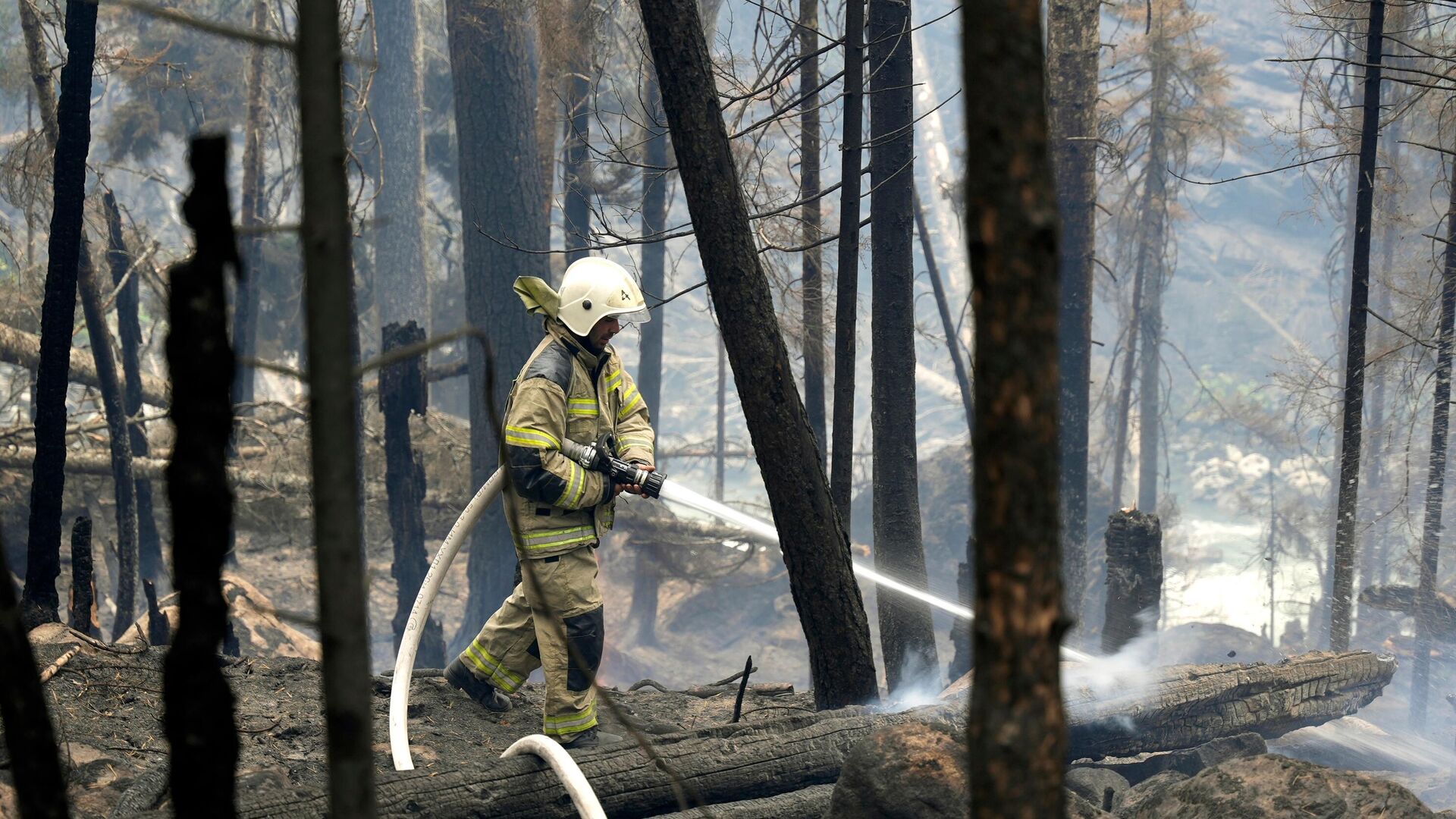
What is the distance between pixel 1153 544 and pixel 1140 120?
14213 millimetres

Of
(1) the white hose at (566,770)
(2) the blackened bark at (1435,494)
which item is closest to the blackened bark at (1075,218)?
(2) the blackened bark at (1435,494)

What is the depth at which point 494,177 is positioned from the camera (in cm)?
1396

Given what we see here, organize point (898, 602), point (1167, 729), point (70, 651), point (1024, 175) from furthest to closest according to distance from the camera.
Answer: point (898, 602) < point (1167, 729) < point (70, 651) < point (1024, 175)

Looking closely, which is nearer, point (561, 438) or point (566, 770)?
point (566, 770)

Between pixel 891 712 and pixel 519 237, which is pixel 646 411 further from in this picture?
pixel 519 237

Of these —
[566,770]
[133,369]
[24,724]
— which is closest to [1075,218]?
[566,770]

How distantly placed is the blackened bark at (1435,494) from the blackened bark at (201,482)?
32.3ft

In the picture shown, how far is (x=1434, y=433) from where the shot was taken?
11.2 meters

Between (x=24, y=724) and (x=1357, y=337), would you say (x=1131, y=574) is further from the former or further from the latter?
(x=24, y=724)

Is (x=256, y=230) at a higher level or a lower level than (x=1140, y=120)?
lower

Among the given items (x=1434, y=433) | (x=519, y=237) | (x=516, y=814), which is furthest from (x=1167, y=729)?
(x=519, y=237)

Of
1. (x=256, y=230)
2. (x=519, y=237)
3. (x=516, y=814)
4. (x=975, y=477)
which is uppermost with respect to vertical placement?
(x=519, y=237)

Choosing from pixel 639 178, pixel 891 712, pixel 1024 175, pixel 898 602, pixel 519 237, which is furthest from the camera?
pixel 639 178

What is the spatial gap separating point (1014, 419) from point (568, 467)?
3627mm
